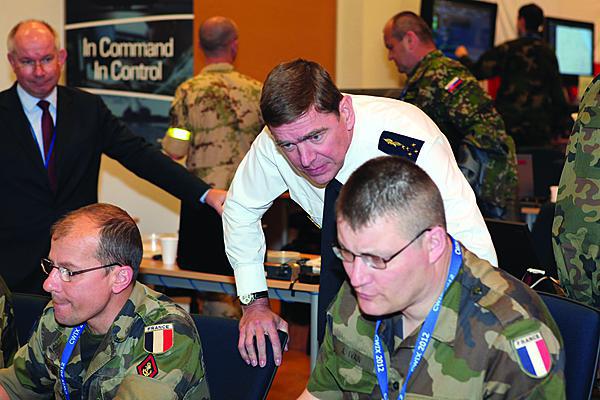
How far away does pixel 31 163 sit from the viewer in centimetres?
338

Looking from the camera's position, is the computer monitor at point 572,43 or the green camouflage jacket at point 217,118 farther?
the computer monitor at point 572,43

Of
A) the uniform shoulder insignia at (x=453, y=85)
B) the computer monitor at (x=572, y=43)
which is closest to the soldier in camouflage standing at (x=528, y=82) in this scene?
the computer monitor at (x=572, y=43)

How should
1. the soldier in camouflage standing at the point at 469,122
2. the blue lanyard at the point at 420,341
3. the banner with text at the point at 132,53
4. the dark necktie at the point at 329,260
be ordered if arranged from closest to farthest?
the blue lanyard at the point at 420,341 < the dark necktie at the point at 329,260 < the soldier in camouflage standing at the point at 469,122 < the banner with text at the point at 132,53

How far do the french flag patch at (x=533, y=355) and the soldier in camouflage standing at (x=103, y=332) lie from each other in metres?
0.86

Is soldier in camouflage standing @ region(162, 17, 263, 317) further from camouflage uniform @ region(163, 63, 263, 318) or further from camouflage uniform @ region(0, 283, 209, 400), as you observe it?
camouflage uniform @ region(0, 283, 209, 400)

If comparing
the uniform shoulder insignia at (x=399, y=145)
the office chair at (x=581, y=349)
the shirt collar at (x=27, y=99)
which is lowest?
the office chair at (x=581, y=349)

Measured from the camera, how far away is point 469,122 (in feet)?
14.5

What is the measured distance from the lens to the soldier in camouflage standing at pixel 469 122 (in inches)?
174

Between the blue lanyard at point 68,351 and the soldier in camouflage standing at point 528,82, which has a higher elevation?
the soldier in camouflage standing at point 528,82

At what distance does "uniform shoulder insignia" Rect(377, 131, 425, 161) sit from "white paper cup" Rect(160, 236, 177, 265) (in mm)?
1881

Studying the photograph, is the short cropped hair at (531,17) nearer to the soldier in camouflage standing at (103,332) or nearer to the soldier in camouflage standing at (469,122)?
the soldier in camouflage standing at (469,122)

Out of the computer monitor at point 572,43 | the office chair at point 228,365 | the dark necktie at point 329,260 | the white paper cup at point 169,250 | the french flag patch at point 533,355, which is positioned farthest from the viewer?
the computer monitor at point 572,43

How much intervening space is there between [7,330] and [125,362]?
0.56 meters

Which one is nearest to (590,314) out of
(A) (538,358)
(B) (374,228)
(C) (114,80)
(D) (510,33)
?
(A) (538,358)
